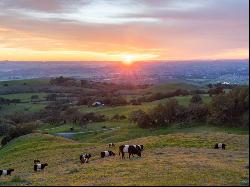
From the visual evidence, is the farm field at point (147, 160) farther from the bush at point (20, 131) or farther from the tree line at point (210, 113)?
the bush at point (20, 131)

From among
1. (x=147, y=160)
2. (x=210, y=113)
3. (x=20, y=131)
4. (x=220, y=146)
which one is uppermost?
(x=147, y=160)

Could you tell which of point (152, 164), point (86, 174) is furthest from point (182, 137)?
point (86, 174)

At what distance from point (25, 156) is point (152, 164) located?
3084cm

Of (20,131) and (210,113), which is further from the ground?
(210,113)

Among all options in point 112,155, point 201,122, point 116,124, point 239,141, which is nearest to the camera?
point 112,155

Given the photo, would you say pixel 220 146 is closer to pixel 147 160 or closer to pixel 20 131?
pixel 147 160

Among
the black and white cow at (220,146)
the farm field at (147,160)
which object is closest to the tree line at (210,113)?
the farm field at (147,160)

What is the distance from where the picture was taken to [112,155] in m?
42.8

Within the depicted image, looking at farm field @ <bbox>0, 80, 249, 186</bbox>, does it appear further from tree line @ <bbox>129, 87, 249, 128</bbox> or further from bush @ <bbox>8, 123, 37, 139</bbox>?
bush @ <bbox>8, 123, 37, 139</bbox>

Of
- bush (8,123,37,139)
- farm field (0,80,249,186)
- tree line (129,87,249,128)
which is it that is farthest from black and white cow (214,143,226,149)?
bush (8,123,37,139)

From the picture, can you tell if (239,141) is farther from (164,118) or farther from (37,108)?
(37,108)

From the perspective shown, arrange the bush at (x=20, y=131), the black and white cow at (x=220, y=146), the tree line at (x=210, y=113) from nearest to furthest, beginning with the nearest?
the black and white cow at (x=220, y=146)
the tree line at (x=210, y=113)
the bush at (x=20, y=131)

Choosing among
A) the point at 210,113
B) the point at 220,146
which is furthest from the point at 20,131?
the point at 220,146

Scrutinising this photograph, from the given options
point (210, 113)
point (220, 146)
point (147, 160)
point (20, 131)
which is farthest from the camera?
point (20, 131)
